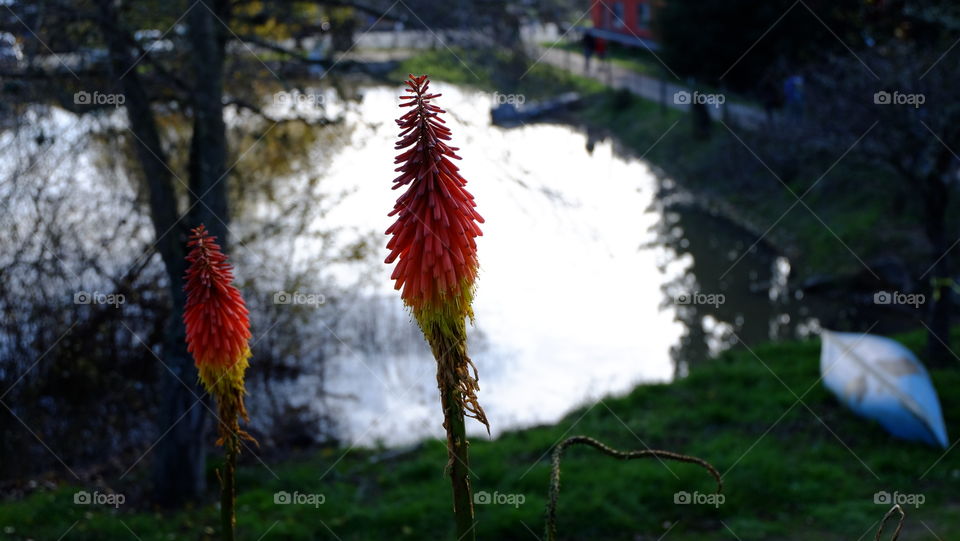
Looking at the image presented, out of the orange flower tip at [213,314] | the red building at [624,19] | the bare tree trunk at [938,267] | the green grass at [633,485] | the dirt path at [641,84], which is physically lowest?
the green grass at [633,485]

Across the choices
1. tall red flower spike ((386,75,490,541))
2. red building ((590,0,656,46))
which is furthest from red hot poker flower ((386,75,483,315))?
red building ((590,0,656,46))

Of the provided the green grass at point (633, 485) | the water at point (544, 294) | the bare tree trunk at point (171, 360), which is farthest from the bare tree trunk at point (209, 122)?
the green grass at point (633, 485)

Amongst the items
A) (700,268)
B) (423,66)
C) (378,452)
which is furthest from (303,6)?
(700,268)

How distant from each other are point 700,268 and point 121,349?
11.1 meters

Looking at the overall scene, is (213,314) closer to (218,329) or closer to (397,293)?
(218,329)

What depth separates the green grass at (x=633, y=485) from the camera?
8453mm

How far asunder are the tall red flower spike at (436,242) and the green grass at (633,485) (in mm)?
6217

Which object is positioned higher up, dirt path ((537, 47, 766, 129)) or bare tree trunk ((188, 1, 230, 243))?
dirt path ((537, 47, 766, 129))

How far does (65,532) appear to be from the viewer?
26.9ft

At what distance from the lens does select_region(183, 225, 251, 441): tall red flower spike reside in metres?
2.95

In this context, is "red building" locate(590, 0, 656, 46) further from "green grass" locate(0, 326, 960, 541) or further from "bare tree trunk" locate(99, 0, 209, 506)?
"bare tree trunk" locate(99, 0, 209, 506)

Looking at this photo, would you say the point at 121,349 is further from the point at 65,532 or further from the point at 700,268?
the point at 700,268

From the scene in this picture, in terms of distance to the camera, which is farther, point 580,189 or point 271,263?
point 580,189

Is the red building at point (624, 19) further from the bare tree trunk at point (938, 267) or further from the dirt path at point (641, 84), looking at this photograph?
the bare tree trunk at point (938, 267)
